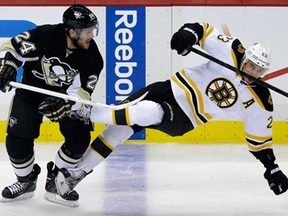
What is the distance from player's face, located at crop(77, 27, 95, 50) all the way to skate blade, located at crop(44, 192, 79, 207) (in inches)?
30.4

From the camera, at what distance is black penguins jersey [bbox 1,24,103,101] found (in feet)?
11.4

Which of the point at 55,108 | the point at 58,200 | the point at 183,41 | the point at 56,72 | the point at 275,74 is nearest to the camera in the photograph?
the point at 55,108

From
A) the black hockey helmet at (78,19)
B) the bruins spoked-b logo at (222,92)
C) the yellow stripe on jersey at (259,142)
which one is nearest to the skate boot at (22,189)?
the black hockey helmet at (78,19)

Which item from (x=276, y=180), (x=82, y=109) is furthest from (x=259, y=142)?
(x=82, y=109)

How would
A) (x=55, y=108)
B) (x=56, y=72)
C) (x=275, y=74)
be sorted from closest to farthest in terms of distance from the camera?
(x=55, y=108)
(x=56, y=72)
(x=275, y=74)

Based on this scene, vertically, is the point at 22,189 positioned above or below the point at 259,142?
below

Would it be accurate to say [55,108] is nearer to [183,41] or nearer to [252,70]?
[183,41]

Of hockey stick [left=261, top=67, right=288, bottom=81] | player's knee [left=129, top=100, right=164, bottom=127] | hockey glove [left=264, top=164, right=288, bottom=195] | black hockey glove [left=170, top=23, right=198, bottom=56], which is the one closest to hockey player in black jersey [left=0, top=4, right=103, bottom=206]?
player's knee [left=129, top=100, right=164, bottom=127]

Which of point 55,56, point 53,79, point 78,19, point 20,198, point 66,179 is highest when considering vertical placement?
point 78,19

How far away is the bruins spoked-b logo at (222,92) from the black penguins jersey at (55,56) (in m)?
0.55

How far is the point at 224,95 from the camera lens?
11.6ft

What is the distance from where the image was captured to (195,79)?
3.60 meters

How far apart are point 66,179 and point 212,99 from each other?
0.83m

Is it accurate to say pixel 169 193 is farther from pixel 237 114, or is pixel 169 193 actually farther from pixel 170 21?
pixel 170 21
